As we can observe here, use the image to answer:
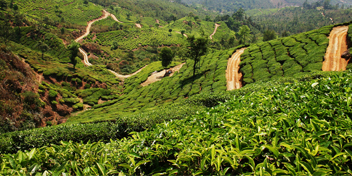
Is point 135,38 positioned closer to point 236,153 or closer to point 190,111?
point 190,111

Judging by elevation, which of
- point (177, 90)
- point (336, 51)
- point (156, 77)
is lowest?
point (177, 90)

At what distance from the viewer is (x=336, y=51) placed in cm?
2106

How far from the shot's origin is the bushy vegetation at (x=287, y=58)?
67.3 ft

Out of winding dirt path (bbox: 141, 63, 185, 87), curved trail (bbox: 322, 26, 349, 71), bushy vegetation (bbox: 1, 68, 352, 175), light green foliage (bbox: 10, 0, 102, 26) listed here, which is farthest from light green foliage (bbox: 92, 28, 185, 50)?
bushy vegetation (bbox: 1, 68, 352, 175)

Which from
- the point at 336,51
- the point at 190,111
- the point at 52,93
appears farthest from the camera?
the point at 52,93

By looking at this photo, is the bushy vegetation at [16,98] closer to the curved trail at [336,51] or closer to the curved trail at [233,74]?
the curved trail at [233,74]

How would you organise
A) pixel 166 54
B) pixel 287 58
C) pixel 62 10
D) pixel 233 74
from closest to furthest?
pixel 287 58, pixel 233 74, pixel 166 54, pixel 62 10

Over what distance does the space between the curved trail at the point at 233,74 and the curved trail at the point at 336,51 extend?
10.0 m

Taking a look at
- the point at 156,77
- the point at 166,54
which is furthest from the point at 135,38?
the point at 166,54

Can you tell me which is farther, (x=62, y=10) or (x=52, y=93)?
(x=62, y=10)

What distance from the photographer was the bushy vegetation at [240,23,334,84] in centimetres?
2050

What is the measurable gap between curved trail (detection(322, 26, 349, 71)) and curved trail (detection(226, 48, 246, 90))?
1003cm

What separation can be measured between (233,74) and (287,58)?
7.68 m

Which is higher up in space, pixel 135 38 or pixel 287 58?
pixel 135 38
